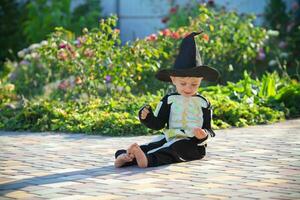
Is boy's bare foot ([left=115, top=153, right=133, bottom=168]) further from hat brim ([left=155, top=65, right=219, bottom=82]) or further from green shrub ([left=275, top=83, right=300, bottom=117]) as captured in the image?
green shrub ([left=275, top=83, right=300, bottom=117])

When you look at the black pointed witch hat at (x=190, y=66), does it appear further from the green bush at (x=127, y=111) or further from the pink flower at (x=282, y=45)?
the pink flower at (x=282, y=45)

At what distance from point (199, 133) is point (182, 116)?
0.35 metres

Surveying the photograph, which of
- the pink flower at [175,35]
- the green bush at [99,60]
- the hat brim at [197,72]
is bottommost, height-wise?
the hat brim at [197,72]

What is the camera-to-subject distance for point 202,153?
287 inches

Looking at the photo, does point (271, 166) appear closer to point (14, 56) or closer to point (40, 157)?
point (40, 157)

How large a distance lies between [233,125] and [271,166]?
2867 mm

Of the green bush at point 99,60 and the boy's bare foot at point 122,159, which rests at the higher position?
the green bush at point 99,60

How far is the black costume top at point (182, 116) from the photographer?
713cm

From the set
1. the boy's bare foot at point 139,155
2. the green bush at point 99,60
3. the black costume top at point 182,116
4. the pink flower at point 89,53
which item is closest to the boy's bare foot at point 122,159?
the boy's bare foot at point 139,155

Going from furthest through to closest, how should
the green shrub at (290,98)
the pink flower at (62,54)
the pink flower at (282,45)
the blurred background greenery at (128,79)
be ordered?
the pink flower at (282,45) → the pink flower at (62,54) → the green shrub at (290,98) → the blurred background greenery at (128,79)

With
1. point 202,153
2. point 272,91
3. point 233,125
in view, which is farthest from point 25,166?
point 272,91

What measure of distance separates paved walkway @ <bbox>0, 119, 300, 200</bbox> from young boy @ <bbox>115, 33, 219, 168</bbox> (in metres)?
0.14

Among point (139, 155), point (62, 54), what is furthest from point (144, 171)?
point (62, 54)

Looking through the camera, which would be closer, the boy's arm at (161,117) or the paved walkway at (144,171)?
the paved walkway at (144,171)
